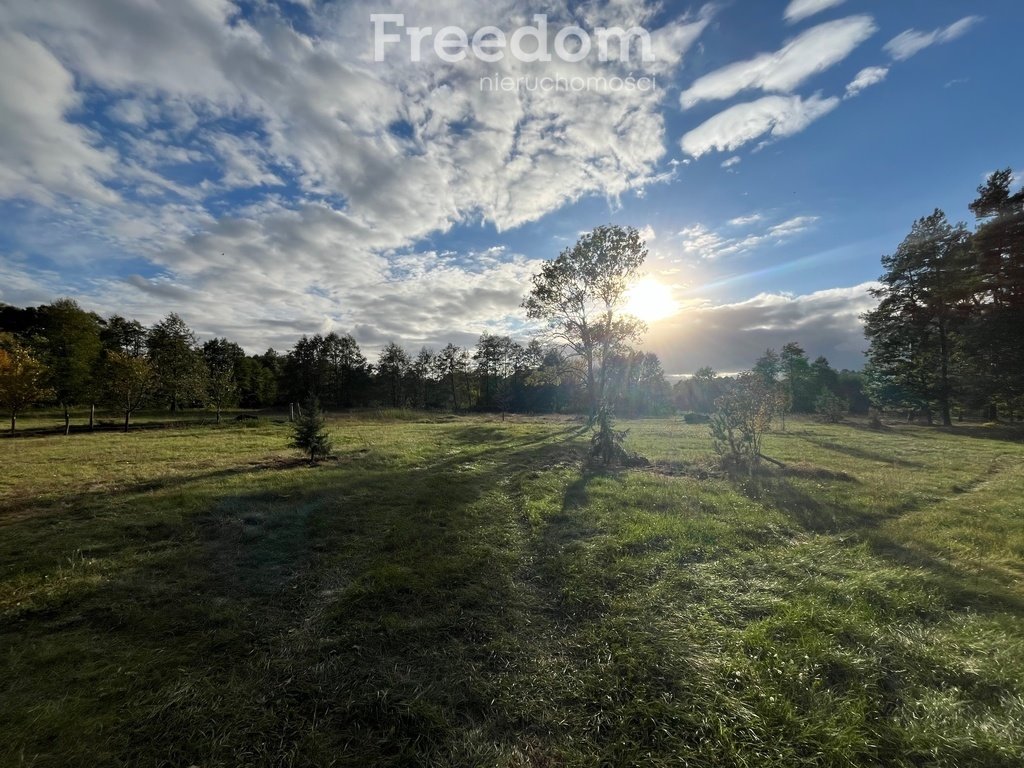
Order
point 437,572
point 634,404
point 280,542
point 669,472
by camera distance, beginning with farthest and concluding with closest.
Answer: point 634,404
point 669,472
point 280,542
point 437,572

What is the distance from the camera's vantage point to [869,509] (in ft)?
34.2

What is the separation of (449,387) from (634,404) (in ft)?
116

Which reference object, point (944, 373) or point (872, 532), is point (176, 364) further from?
point (944, 373)

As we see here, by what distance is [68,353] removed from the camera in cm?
3428

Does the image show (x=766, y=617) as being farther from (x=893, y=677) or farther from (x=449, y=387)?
(x=449, y=387)

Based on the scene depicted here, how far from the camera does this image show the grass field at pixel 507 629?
3533mm

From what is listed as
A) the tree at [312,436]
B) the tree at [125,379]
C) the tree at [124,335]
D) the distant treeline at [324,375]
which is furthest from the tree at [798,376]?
the tree at [124,335]

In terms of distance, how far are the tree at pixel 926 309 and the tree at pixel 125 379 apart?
6251cm

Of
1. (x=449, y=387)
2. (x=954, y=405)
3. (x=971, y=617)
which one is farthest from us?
(x=449, y=387)

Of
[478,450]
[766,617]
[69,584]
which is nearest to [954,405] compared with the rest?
[478,450]

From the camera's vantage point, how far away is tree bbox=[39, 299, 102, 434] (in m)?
31.4

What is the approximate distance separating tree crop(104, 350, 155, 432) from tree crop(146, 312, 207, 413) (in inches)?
180

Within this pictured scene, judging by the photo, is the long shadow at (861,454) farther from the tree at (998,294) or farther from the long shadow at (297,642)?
the long shadow at (297,642)

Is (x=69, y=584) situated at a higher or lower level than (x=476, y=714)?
higher
